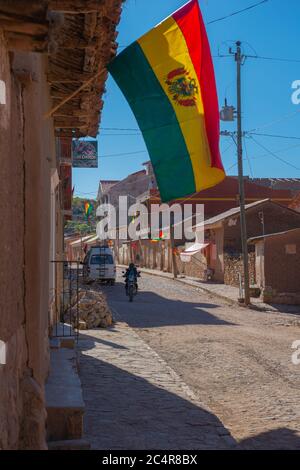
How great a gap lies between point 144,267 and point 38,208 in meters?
51.8

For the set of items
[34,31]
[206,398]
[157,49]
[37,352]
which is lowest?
[206,398]

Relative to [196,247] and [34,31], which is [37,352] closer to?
[34,31]

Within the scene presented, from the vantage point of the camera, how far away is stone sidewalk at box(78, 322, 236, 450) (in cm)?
591

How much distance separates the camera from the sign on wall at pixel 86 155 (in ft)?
71.2

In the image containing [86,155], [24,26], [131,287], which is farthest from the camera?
[86,155]

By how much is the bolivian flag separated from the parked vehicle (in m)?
24.2

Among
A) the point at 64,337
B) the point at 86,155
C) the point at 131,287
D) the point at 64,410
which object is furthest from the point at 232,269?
the point at 64,410

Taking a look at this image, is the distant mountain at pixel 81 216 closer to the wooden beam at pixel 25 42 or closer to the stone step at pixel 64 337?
the stone step at pixel 64 337

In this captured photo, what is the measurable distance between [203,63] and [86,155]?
15.9m

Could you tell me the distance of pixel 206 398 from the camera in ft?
26.1

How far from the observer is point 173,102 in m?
6.17

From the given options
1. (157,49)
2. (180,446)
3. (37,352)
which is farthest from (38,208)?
(180,446)

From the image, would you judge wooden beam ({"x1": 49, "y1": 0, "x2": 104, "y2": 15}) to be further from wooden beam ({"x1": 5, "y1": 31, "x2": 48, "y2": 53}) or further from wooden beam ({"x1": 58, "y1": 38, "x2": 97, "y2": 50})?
wooden beam ({"x1": 58, "y1": 38, "x2": 97, "y2": 50})

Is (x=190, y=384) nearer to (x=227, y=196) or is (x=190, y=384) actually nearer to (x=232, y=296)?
(x=232, y=296)
